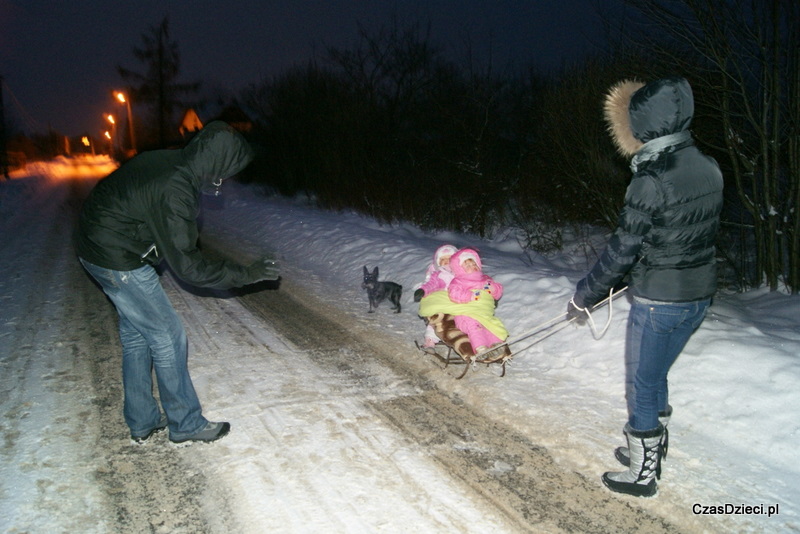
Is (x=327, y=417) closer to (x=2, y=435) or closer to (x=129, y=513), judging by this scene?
(x=129, y=513)

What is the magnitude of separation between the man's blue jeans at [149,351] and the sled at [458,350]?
7.45 feet

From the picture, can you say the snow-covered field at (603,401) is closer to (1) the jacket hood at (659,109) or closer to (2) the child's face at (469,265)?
(2) the child's face at (469,265)

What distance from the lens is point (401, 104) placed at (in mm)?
18500

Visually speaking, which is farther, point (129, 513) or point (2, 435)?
point (2, 435)

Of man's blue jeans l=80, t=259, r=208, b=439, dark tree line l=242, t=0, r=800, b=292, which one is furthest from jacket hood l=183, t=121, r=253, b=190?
dark tree line l=242, t=0, r=800, b=292

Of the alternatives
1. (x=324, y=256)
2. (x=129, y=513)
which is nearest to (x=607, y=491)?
(x=129, y=513)

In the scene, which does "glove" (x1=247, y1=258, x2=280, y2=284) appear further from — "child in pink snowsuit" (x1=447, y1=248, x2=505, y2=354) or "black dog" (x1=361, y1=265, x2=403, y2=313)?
"black dog" (x1=361, y1=265, x2=403, y2=313)

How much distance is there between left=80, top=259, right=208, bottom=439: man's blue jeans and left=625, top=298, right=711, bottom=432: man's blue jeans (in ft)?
9.57

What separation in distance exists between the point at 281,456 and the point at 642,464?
2.29m

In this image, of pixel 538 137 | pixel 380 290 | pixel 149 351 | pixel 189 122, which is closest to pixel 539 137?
pixel 538 137

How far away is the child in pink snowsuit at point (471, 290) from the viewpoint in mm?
4973

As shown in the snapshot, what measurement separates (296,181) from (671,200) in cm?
1927

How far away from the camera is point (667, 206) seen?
9.17 ft

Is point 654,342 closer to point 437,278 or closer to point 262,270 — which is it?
point 262,270
